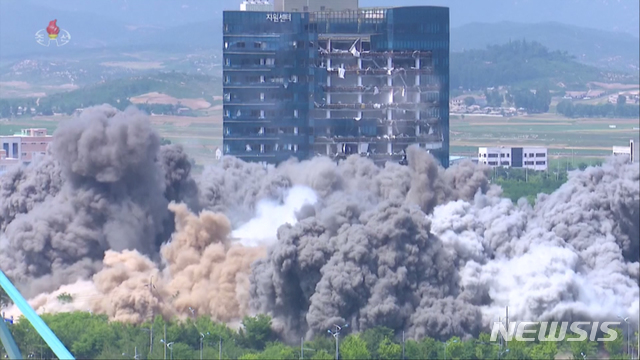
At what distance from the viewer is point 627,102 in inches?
4341

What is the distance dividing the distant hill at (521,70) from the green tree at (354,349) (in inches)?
3049

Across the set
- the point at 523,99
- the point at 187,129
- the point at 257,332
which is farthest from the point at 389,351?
the point at 523,99

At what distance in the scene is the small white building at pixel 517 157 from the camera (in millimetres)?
99250

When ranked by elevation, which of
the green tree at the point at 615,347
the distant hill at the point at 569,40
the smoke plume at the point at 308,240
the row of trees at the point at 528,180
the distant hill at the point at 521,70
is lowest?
the green tree at the point at 615,347

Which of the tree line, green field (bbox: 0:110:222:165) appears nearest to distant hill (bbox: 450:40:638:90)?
the tree line

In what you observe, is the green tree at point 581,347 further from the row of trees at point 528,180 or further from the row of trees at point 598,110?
the row of trees at point 598,110

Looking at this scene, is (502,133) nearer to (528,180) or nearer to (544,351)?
(528,180)

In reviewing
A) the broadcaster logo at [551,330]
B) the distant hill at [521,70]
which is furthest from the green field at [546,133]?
the broadcaster logo at [551,330]

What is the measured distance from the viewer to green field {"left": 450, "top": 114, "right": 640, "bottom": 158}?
316 feet

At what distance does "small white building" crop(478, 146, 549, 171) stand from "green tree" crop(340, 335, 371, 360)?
186 ft

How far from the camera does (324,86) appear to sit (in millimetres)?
64750

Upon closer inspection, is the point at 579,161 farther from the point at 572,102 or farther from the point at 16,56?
the point at 16,56

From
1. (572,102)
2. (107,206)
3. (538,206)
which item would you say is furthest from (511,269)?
(572,102)

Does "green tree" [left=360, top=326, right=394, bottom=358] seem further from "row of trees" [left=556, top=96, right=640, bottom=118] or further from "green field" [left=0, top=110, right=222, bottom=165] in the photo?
"row of trees" [left=556, top=96, right=640, bottom=118]
